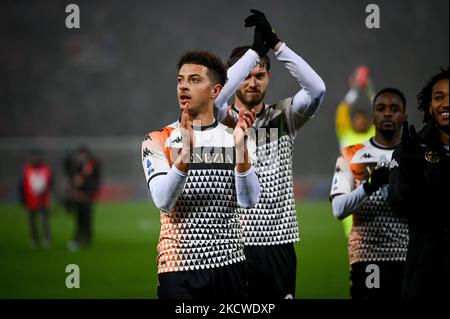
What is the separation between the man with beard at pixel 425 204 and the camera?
490 centimetres

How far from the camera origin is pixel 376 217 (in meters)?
6.81

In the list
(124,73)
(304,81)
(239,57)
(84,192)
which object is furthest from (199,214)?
(124,73)

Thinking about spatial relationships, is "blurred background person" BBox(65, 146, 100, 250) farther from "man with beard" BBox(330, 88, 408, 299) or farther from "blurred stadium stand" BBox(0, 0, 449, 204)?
"man with beard" BBox(330, 88, 408, 299)

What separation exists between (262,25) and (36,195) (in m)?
11.3

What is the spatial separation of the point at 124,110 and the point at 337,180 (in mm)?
24509

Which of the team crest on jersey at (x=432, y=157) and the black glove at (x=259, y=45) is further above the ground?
the black glove at (x=259, y=45)

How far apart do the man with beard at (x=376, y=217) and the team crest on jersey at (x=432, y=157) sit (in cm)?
143

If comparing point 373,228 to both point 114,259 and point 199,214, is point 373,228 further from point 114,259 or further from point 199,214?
point 114,259

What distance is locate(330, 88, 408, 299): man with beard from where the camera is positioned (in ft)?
22.0

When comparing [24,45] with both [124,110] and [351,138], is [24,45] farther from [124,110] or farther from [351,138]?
[351,138]

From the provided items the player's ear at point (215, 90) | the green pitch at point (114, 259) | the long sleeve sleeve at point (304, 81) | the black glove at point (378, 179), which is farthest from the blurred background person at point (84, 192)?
the player's ear at point (215, 90)

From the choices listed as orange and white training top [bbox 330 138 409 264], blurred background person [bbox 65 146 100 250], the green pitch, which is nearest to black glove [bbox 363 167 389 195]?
orange and white training top [bbox 330 138 409 264]

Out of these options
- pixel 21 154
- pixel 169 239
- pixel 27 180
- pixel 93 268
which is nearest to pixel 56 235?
pixel 27 180

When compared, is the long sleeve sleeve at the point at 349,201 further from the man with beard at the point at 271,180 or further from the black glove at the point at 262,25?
the black glove at the point at 262,25
